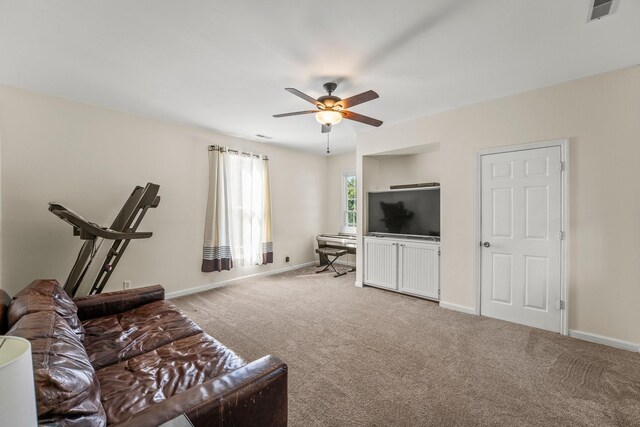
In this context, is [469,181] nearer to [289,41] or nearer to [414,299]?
[414,299]

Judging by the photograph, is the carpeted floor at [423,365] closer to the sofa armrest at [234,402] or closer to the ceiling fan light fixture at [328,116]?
the sofa armrest at [234,402]

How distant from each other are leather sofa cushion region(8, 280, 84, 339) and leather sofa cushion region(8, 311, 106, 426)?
0.62ft

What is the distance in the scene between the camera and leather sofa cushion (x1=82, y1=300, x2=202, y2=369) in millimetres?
1714

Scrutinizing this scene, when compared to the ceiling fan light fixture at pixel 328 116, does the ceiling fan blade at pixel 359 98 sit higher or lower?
A: higher

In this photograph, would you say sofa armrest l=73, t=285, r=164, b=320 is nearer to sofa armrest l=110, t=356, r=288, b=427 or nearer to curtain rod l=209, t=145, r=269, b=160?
sofa armrest l=110, t=356, r=288, b=427

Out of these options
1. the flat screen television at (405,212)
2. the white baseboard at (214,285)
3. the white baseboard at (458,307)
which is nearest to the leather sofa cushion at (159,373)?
the white baseboard at (214,285)

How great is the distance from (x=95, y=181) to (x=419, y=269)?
14.2 feet

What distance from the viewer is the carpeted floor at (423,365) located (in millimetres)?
1780

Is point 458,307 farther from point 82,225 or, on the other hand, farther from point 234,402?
point 82,225

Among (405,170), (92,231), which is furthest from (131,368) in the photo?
(405,170)

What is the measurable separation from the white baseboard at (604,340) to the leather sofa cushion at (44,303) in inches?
165

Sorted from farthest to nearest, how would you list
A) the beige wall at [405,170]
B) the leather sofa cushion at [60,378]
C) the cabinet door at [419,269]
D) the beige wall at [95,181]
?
the beige wall at [405,170] → the cabinet door at [419,269] → the beige wall at [95,181] → the leather sofa cushion at [60,378]

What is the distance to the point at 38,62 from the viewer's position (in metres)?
2.40

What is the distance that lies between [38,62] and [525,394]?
467cm
